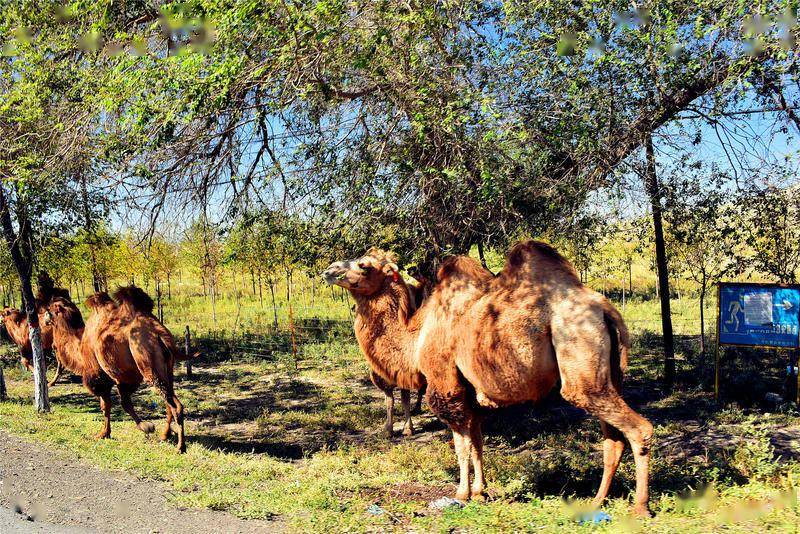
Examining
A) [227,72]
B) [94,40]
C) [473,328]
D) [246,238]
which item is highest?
[94,40]

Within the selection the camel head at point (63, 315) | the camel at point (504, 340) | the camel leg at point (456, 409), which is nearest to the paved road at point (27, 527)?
the camel at point (504, 340)

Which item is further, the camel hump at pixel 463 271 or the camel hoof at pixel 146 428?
the camel hoof at pixel 146 428

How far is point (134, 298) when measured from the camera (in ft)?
31.9

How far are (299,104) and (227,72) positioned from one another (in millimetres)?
1691

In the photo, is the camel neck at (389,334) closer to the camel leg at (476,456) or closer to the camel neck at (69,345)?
the camel leg at (476,456)

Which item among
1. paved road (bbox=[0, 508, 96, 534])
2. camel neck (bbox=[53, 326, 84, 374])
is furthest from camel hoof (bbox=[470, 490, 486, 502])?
camel neck (bbox=[53, 326, 84, 374])

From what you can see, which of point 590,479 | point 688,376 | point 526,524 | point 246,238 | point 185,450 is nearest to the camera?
point 526,524

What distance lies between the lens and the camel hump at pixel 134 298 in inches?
381

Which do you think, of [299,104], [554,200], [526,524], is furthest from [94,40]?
[526,524]

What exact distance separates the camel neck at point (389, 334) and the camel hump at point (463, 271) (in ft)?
1.99

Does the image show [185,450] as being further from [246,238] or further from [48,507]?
[246,238]

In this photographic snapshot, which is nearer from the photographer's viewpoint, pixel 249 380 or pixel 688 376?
pixel 688 376

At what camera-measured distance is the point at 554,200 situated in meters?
7.53

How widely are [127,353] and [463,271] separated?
5667 millimetres
